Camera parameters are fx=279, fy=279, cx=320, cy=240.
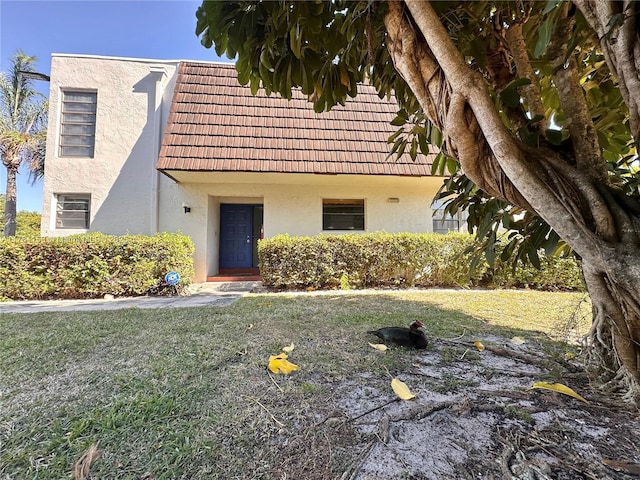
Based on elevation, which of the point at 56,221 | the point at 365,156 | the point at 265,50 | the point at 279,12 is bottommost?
the point at 56,221

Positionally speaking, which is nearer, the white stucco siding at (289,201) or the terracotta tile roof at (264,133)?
the terracotta tile roof at (264,133)

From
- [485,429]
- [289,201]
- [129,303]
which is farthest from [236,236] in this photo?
[485,429]

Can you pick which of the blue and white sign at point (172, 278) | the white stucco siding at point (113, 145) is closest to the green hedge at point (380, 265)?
the blue and white sign at point (172, 278)

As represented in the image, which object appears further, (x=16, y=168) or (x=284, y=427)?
(x=16, y=168)

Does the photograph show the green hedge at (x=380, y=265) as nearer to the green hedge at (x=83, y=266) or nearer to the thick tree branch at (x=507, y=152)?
the green hedge at (x=83, y=266)

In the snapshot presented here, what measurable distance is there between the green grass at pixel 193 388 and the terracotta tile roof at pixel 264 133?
15.7 feet

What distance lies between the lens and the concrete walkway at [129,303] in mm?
5419

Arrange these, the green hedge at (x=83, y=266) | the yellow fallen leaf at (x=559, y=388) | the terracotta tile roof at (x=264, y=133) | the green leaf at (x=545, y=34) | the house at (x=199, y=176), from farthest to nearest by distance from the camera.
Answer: the house at (x=199, y=176) → the terracotta tile roof at (x=264, y=133) → the green hedge at (x=83, y=266) → the yellow fallen leaf at (x=559, y=388) → the green leaf at (x=545, y=34)

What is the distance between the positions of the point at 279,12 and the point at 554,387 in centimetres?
327

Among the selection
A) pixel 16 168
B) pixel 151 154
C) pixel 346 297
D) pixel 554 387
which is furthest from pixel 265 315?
pixel 16 168

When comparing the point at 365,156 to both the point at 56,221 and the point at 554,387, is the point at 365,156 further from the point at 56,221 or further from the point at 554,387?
the point at 56,221

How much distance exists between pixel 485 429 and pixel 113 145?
11.6 meters

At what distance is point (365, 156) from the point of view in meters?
8.45

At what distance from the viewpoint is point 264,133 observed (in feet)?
28.6
